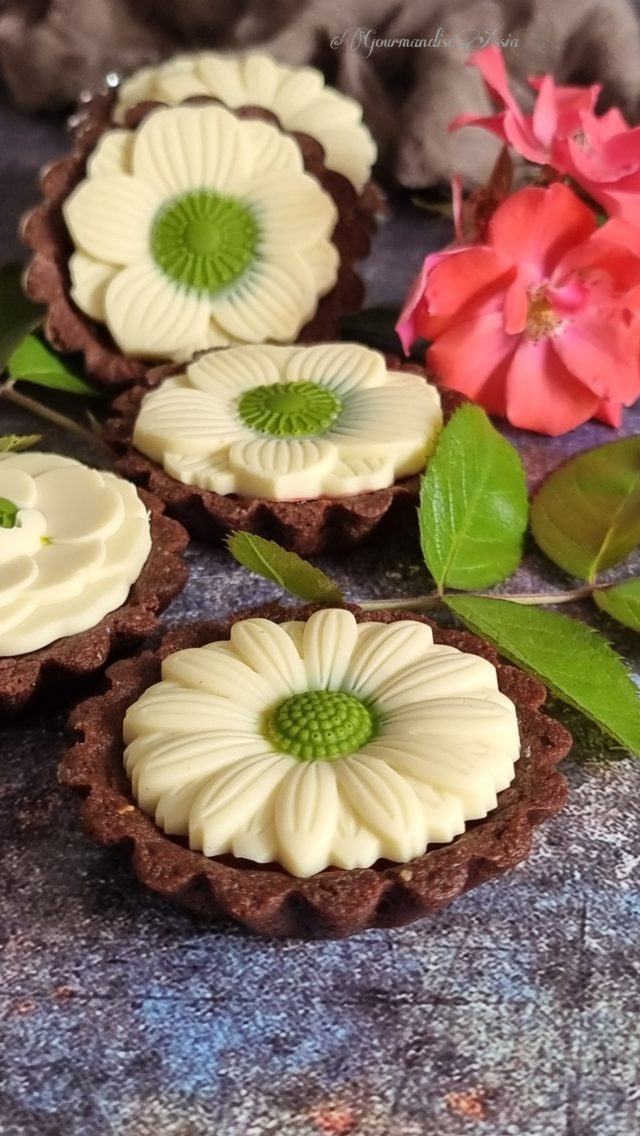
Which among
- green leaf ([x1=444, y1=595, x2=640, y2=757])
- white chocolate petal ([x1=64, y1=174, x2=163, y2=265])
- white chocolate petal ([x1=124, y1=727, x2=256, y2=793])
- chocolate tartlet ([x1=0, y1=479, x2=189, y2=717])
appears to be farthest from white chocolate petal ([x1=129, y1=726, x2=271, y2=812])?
white chocolate petal ([x1=64, y1=174, x2=163, y2=265])

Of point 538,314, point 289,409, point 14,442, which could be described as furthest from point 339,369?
point 14,442

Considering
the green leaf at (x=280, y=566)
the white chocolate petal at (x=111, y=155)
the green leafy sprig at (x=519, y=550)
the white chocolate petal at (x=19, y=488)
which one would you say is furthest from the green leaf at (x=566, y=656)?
the white chocolate petal at (x=111, y=155)

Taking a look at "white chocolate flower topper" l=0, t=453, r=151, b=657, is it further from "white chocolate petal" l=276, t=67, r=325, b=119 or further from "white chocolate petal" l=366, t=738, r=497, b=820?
"white chocolate petal" l=276, t=67, r=325, b=119

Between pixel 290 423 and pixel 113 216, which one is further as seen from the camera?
pixel 113 216

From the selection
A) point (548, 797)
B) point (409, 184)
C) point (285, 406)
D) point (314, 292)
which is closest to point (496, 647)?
point (548, 797)

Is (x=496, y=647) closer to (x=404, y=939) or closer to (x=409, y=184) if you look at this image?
(x=404, y=939)

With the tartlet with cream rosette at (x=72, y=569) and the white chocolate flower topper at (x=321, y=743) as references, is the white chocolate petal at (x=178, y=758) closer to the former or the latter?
the white chocolate flower topper at (x=321, y=743)

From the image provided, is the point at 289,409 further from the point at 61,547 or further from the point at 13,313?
the point at 13,313
